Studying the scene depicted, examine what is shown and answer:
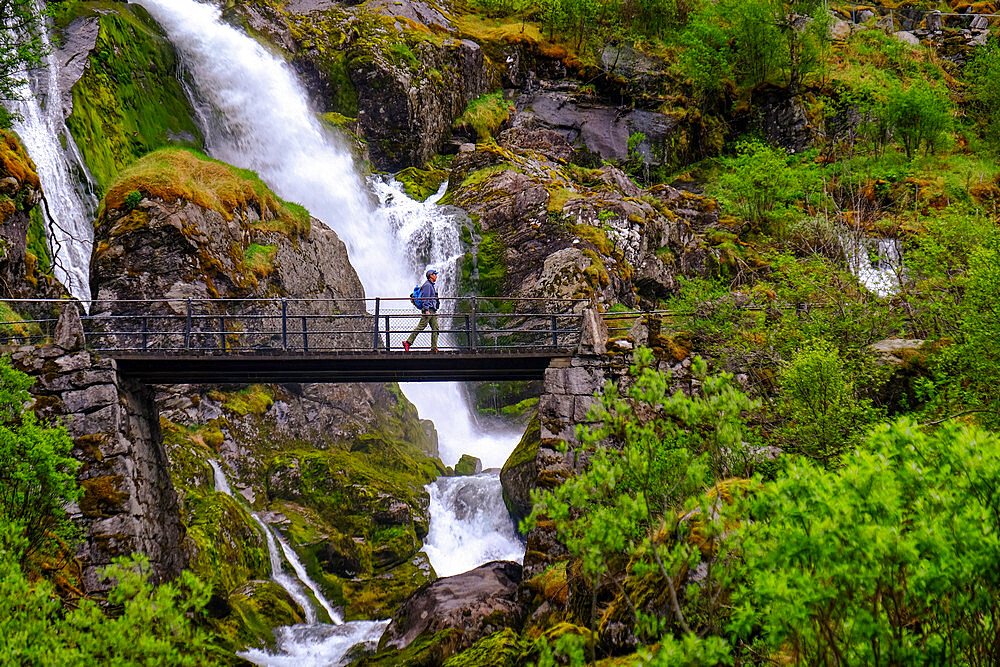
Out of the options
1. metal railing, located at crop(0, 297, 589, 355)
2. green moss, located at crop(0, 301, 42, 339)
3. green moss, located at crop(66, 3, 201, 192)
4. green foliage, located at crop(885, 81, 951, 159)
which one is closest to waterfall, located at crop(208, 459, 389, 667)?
metal railing, located at crop(0, 297, 589, 355)

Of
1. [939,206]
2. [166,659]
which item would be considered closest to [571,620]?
[166,659]

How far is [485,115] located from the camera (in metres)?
42.1

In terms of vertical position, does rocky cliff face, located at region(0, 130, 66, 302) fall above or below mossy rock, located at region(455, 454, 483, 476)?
above

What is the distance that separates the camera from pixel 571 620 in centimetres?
1123

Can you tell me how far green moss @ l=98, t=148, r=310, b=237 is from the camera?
21.8 meters

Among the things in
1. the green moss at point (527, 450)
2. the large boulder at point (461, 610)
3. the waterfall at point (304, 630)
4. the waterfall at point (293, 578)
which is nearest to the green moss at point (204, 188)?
the waterfall at point (304, 630)

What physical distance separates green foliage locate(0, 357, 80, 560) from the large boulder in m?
7.24

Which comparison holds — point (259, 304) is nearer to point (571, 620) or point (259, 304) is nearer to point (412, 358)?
point (412, 358)

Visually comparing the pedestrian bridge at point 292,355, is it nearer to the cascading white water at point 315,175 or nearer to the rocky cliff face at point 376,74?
the cascading white water at point 315,175

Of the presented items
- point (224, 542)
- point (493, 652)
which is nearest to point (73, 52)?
point (224, 542)

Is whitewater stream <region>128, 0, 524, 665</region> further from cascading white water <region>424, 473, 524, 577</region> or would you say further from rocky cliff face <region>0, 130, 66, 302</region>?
rocky cliff face <region>0, 130, 66, 302</region>

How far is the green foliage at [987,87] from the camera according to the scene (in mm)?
37000

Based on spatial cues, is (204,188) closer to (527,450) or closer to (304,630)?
(527,450)

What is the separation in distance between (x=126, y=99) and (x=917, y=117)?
131ft
